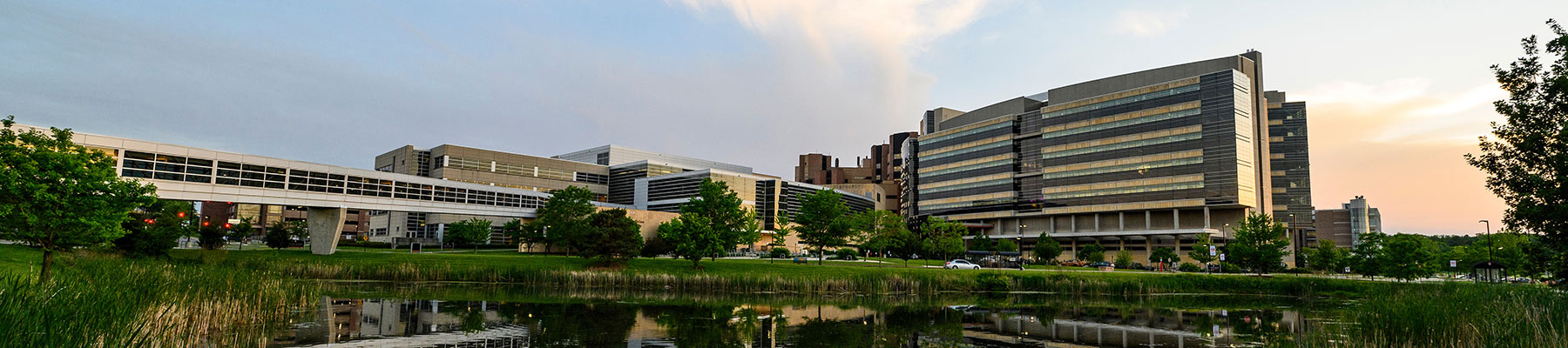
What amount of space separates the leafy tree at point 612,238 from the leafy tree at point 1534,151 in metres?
46.6

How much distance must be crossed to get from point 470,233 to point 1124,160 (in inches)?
3740

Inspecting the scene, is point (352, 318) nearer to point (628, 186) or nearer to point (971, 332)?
point (971, 332)

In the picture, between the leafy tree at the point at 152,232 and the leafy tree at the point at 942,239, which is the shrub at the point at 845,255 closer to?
the leafy tree at the point at 942,239

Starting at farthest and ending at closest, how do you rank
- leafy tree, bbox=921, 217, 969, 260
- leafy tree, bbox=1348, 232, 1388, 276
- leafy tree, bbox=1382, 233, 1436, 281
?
1. leafy tree, bbox=921, 217, 969, 260
2. leafy tree, bbox=1348, 232, 1388, 276
3. leafy tree, bbox=1382, 233, 1436, 281

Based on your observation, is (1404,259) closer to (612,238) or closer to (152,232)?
(612,238)

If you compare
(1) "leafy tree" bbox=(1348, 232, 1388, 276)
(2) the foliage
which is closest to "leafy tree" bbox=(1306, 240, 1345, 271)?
(1) "leafy tree" bbox=(1348, 232, 1388, 276)

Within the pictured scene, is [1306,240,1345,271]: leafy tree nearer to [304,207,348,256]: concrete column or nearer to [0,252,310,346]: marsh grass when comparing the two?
[0,252,310,346]: marsh grass

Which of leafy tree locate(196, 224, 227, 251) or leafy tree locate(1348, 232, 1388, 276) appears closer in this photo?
leafy tree locate(196, 224, 227, 251)

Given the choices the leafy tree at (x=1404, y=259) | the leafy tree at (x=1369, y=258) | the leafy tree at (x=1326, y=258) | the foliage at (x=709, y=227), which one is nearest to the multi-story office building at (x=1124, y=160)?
the leafy tree at (x=1326, y=258)

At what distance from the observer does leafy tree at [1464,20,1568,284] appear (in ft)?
65.0

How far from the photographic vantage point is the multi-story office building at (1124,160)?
109500 mm

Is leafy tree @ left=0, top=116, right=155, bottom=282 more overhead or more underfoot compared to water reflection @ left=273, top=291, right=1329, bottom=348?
more overhead

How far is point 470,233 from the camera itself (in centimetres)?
9050

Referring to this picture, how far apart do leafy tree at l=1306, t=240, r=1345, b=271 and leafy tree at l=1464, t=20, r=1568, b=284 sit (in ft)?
237
